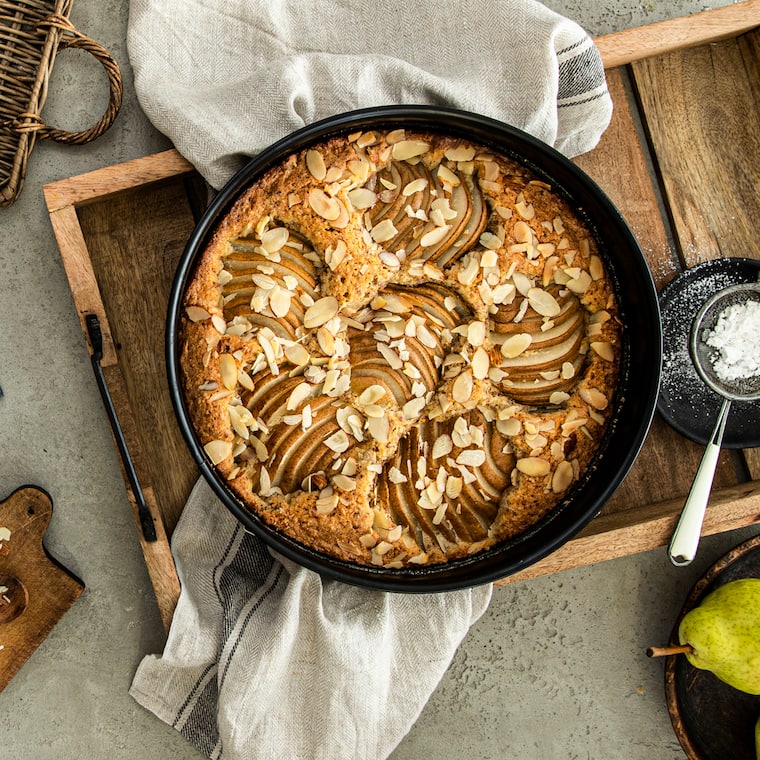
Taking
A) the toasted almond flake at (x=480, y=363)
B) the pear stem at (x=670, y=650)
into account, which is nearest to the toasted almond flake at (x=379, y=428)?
the toasted almond flake at (x=480, y=363)

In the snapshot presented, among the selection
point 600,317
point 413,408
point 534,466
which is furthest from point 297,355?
point 600,317

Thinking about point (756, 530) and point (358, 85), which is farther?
point (756, 530)

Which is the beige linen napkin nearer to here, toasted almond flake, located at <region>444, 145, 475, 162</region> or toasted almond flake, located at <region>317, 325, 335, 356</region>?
toasted almond flake, located at <region>444, 145, 475, 162</region>

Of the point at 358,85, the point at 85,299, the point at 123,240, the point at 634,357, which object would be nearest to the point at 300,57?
the point at 358,85

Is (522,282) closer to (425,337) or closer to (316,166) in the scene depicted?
(425,337)

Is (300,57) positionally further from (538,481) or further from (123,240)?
(538,481)

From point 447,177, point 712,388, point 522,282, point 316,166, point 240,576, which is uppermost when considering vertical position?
point 316,166

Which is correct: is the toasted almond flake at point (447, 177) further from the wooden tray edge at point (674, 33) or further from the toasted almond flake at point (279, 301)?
the wooden tray edge at point (674, 33)
